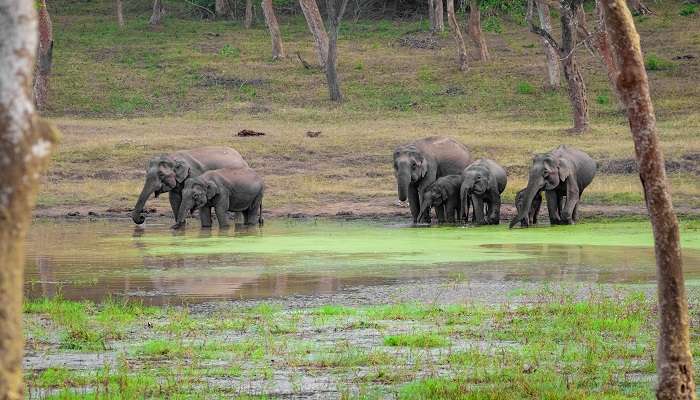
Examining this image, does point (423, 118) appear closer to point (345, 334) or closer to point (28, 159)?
point (345, 334)

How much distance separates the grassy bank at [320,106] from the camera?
30.5 metres

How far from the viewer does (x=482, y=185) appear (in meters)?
26.0

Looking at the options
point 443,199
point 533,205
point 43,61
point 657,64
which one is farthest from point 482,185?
point 657,64

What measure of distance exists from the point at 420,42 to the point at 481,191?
99.2 ft

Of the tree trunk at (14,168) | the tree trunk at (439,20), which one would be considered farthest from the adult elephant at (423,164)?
the tree trunk at (439,20)

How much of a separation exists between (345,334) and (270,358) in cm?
145

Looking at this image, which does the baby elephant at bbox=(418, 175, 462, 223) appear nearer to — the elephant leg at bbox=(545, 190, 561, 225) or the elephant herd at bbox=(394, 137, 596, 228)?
the elephant herd at bbox=(394, 137, 596, 228)

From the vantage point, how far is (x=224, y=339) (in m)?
11.6

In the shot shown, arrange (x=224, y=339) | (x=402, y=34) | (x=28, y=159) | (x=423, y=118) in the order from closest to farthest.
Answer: (x=28, y=159)
(x=224, y=339)
(x=423, y=118)
(x=402, y=34)

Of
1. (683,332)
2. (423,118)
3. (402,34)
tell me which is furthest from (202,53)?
(683,332)

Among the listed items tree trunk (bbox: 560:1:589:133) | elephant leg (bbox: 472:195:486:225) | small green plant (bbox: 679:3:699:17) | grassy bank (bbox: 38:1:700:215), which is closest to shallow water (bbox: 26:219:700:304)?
elephant leg (bbox: 472:195:486:225)

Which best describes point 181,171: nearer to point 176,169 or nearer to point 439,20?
point 176,169

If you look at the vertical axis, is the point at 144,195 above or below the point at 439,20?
below

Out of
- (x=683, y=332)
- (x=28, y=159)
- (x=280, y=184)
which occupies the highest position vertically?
(x=28, y=159)
